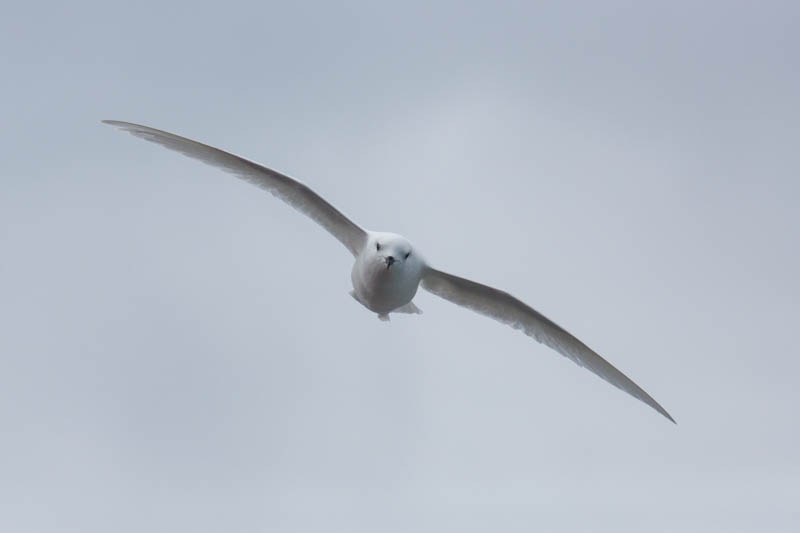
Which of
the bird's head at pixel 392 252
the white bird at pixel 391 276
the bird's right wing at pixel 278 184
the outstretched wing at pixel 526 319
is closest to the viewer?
the bird's head at pixel 392 252

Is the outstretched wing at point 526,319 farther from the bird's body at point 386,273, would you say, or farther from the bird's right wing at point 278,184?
the bird's right wing at point 278,184

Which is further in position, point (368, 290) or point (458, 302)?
point (458, 302)

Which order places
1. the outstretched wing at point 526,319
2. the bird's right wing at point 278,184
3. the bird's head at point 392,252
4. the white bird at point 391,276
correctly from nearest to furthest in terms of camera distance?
the bird's head at point 392,252, the white bird at point 391,276, the bird's right wing at point 278,184, the outstretched wing at point 526,319

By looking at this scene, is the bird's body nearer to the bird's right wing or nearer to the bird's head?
the bird's head

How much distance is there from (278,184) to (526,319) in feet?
18.1

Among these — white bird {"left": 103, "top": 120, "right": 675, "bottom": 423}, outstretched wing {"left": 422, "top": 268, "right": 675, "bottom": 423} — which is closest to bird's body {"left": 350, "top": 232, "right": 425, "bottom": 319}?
white bird {"left": 103, "top": 120, "right": 675, "bottom": 423}

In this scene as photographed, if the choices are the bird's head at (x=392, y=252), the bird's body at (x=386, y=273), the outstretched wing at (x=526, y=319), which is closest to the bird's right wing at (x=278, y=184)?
the bird's body at (x=386, y=273)

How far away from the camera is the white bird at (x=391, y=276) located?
84.8 feet

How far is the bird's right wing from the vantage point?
27375 mm

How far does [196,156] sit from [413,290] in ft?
16.3

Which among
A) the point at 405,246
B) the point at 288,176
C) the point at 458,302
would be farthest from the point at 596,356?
the point at 288,176

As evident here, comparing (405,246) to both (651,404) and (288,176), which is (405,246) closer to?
(288,176)

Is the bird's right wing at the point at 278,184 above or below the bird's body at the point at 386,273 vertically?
above

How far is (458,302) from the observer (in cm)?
2838
